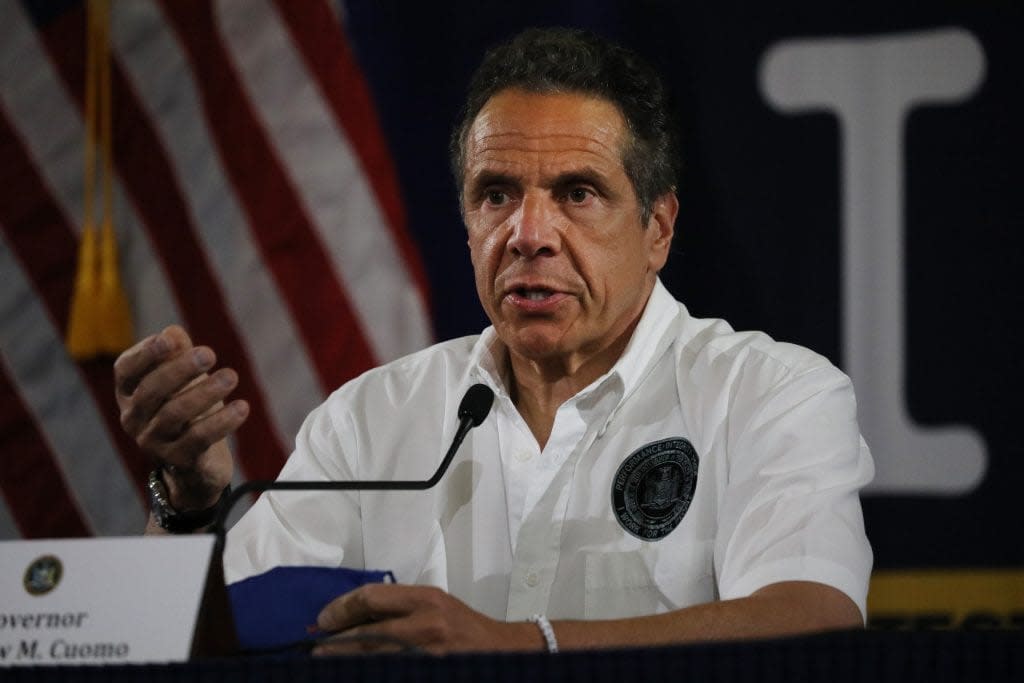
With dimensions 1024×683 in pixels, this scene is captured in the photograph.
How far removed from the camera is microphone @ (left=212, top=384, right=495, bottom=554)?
1.17 m

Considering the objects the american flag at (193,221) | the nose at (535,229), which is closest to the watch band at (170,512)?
the nose at (535,229)

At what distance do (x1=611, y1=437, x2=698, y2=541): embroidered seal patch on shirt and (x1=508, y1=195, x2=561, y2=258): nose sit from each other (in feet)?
1.09

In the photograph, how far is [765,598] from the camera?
1.32m

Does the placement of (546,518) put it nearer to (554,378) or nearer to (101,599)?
(554,378)

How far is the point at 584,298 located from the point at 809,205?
3.17ft

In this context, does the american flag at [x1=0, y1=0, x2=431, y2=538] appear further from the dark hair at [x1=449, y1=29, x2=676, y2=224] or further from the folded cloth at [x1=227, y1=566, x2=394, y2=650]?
the folded cloth at [x1=227, y1=566, x2=394, y2=650]

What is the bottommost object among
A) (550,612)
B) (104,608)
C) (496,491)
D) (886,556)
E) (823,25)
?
(886,556)

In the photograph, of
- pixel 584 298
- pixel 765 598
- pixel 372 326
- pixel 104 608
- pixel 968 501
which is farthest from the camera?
pixel 372 326

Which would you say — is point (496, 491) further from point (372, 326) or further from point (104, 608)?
point (372, 326)

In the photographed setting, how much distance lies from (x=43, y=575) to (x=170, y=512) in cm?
53

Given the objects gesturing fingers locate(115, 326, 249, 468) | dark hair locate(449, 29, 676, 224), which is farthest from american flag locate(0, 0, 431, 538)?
gesturing fingers locate(115, 326, 249, 468)

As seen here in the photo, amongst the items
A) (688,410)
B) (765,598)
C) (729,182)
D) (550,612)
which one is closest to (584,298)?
(688,410)

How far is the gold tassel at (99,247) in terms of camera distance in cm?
278

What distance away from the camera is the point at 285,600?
130cm
